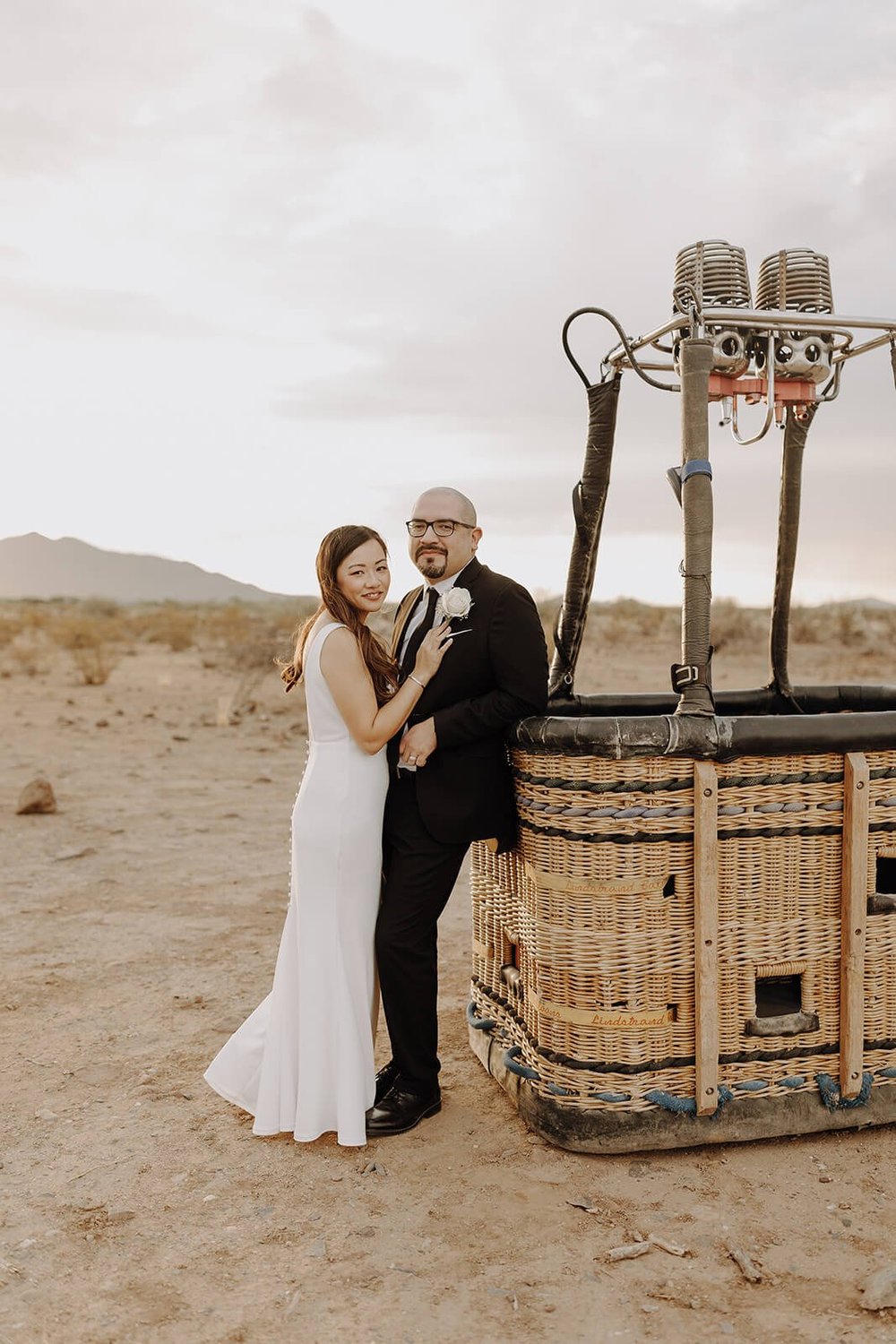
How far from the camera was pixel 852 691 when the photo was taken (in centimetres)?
522

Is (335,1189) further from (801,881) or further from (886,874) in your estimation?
(886,874)

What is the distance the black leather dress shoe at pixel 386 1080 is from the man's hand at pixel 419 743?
114 cm

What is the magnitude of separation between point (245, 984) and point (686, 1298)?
2.98 m

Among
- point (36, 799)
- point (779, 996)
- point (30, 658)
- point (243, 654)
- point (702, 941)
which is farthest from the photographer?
point (30, 658)

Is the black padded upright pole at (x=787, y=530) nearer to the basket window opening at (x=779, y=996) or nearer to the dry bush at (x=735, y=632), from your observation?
the basket window opening at (x=779, y=996)

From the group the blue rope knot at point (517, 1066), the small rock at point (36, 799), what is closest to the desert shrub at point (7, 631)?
the small rock at point (36, 799)

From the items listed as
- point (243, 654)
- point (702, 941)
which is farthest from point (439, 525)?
point (243, 654)

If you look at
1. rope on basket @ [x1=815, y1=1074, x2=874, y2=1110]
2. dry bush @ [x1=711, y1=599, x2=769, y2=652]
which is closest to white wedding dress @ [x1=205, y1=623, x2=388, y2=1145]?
rope on basket @ [x1=815, y1=1074, x2=874, y2=1110]

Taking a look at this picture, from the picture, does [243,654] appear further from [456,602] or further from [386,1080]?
[456,602]

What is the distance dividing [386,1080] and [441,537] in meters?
1.96

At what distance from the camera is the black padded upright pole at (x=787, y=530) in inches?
199

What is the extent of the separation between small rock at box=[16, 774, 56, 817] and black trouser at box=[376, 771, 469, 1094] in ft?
19.3

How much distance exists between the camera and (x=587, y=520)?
451 centimetres

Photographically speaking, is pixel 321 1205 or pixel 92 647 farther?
pixel 92 647
